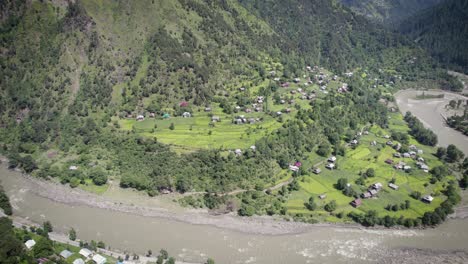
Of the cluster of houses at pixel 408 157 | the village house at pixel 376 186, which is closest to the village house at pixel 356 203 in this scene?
the village house at pixel 376 186

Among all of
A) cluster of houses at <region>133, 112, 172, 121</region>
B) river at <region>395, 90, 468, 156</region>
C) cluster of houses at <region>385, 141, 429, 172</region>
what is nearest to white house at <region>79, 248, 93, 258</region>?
cluster of houses at <region>133, 112, 172, 121</region>

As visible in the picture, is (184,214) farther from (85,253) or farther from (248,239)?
(85,253)

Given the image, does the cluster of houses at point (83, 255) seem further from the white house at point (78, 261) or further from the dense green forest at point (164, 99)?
the dense green forest at point (164, 99)

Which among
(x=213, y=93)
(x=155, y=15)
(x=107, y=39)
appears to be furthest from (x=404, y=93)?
(x=107, y=39)

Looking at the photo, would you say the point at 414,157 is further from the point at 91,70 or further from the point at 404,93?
the point at 91,70

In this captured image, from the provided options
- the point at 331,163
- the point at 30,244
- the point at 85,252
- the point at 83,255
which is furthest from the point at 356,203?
the point at 30,244

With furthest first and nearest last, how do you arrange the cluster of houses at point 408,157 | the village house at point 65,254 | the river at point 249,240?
the cluster of houses at point 408,157, the river at point 249,240, the village house at point 65,254
